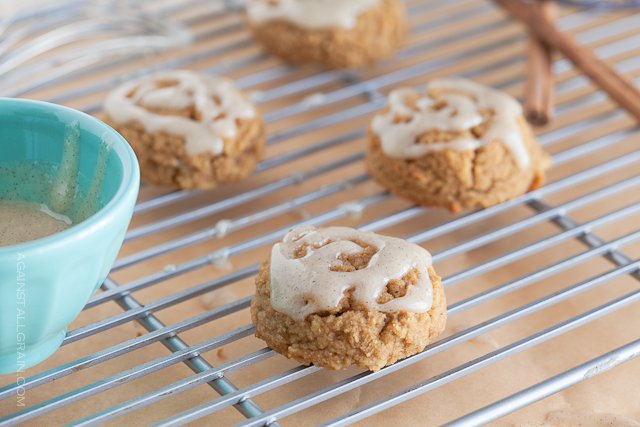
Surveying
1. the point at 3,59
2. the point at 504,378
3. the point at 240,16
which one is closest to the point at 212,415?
the point at 504,378

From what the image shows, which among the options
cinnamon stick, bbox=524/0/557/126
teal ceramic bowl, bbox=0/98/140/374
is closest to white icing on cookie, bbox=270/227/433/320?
teal ceramic bowl, bbox=0/98/140/374

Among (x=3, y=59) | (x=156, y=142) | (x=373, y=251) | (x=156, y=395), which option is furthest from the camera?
(x=3, y=59)

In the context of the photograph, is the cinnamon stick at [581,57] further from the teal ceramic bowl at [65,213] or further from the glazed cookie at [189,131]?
the teal ceramic bowl at [65,213]

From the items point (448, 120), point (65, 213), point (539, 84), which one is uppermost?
point (65, 213)

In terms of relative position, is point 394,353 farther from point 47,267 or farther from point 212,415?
point 47,267

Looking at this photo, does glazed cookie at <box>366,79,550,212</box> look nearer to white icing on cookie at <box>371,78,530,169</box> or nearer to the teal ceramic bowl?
white icing on cookie at <box>371,78,530,169</box>

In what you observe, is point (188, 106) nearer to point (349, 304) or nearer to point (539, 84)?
point (349, 304)

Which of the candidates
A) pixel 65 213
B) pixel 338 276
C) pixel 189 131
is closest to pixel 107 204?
pixel 65 213
